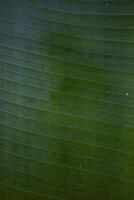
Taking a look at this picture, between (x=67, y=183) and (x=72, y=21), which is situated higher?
(x=72, y=21)

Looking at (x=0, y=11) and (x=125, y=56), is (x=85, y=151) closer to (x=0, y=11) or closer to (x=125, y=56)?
(x=125, y=56)

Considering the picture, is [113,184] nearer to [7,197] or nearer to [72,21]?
[7,197]

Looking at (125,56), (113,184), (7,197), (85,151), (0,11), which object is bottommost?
(7,197)

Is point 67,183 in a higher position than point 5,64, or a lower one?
lower

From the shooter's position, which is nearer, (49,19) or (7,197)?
(49,19)

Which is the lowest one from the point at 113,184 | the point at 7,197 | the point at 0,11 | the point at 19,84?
the point at 7,197

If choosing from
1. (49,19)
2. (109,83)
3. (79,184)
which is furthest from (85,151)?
(49,19)

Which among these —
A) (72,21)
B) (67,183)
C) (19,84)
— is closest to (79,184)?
(67,183)
